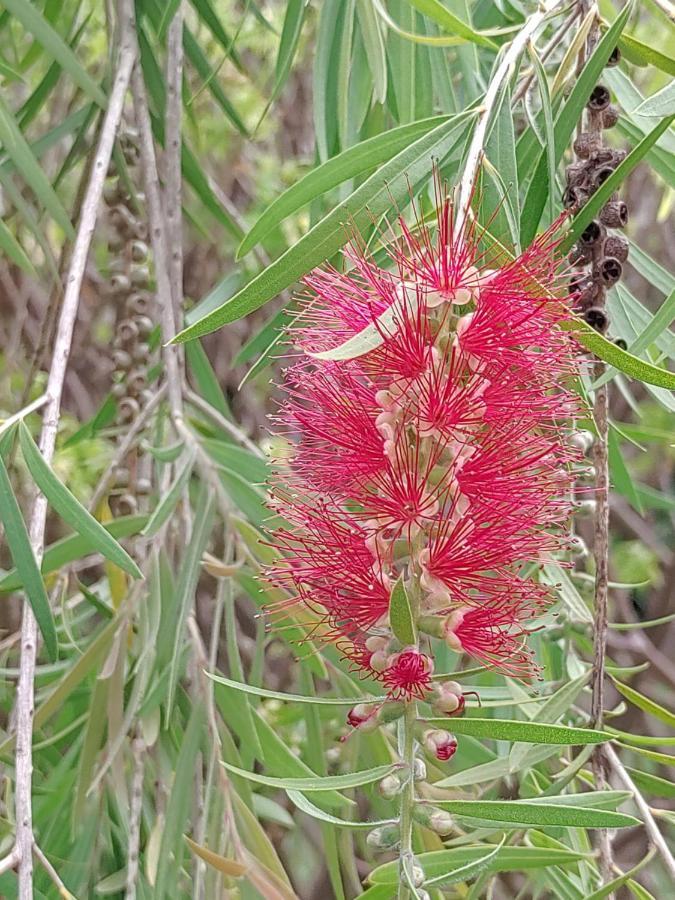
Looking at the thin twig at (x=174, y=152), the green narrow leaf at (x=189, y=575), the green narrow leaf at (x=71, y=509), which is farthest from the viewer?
the thin twig at (x=174, y=152)

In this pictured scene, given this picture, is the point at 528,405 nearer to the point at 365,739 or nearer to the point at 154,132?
the point at 365,739

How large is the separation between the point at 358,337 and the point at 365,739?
1.59ft

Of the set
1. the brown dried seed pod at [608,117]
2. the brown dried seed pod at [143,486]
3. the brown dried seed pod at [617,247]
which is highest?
the brown dried seed pod at [608,117]

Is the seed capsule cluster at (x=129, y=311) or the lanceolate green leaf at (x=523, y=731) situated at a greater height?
the seed capsule cluster at (x=129, y=311)

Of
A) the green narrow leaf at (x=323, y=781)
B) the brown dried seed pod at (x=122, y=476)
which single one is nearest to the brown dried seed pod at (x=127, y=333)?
the brown dried seed pod at (x=122, y=476)

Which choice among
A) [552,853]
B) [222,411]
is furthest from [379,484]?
[222,411]

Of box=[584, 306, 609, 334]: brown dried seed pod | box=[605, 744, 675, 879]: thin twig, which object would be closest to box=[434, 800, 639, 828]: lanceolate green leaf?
box=[605, 744, 675, 879]: thin twig

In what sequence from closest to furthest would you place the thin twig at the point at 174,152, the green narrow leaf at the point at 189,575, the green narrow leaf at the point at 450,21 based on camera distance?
1. the green narrow leaf at the point at 450,21
2. the green narrow leaf at the point at 189,575
3. the thin twig at the point at 174,152

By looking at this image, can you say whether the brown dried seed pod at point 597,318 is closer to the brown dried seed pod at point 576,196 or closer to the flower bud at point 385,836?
the brown dried seed pod at point 576,196

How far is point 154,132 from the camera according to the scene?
1.19 metres

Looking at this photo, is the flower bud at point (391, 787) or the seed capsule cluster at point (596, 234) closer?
the flower bud at point (391, 787)

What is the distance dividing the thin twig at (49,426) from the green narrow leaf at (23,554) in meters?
0.02

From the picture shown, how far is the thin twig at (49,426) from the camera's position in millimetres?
627

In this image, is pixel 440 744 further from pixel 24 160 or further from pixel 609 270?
pixel 24 160
